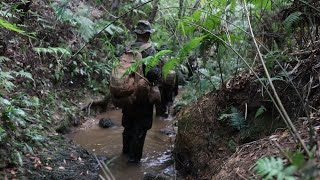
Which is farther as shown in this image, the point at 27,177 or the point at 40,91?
the point at 40,91

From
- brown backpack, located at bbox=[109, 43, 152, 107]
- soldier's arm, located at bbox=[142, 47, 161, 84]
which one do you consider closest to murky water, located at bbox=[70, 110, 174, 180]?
brown backpack, located at bbox=[109, 43, 152, 107]

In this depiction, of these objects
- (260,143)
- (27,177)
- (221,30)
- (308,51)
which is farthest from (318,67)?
(27,177)

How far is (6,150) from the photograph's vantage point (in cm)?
453

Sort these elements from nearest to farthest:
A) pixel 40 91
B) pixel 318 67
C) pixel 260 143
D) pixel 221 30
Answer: pixel 260 143, pixel 318 67, pixel 221 30, pixel 40 91

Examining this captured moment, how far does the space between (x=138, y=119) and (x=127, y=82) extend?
3.32 feet

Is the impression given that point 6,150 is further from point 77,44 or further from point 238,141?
point 77,44

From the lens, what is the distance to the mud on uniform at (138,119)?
599cm

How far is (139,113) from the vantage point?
6156mm

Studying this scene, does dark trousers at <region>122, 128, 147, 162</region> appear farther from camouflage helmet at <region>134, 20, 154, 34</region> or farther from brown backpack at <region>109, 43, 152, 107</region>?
camouflage helmet at <region>134, 20, 154, 34</region>

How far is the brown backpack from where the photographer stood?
17.8 feet

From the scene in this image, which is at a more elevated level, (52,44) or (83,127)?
(52,44)

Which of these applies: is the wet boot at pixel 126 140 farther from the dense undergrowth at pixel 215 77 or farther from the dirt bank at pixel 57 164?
the dense undergrowth at pixel 215 77

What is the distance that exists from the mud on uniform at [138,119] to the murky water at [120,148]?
0.86 ft

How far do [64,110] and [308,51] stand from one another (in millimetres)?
5470
